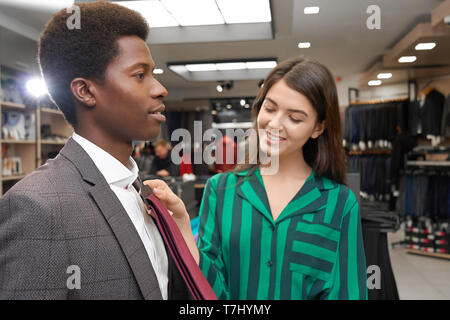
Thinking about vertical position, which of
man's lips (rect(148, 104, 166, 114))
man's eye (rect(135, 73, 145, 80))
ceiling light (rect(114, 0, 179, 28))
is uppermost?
ceiling light (rect(114, 0, 179, 28))

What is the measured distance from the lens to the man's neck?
1.36ft

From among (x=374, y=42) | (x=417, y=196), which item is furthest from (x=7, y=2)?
(x=417, y=196)

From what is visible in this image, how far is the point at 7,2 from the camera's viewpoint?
6.40ft

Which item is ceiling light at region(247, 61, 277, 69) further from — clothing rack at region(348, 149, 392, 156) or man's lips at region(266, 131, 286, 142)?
man's lips at region(266, 131, 286, 142)

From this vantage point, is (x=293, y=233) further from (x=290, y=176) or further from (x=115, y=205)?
(x=115, y=205)

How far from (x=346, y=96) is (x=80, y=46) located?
5174mm

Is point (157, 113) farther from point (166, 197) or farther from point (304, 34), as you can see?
point (304, 34)

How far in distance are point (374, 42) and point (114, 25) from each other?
346 centimetres

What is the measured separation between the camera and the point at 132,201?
428mm

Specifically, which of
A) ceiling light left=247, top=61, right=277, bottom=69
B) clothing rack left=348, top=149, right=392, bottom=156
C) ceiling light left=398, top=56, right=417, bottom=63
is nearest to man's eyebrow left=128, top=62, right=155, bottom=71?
ceiling light left=398, top=56, right=417, bottom=63

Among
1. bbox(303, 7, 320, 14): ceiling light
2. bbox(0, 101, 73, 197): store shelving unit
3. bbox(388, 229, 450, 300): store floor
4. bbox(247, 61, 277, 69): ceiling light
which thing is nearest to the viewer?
bbox(388, 229, 450, 300): store floor

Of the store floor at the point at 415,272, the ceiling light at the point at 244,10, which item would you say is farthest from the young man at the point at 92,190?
the store floor at the point at 415,272

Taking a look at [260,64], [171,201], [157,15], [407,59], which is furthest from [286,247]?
[260,64]

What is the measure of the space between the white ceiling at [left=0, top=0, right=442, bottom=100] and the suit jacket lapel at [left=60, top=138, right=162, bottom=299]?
38cm
